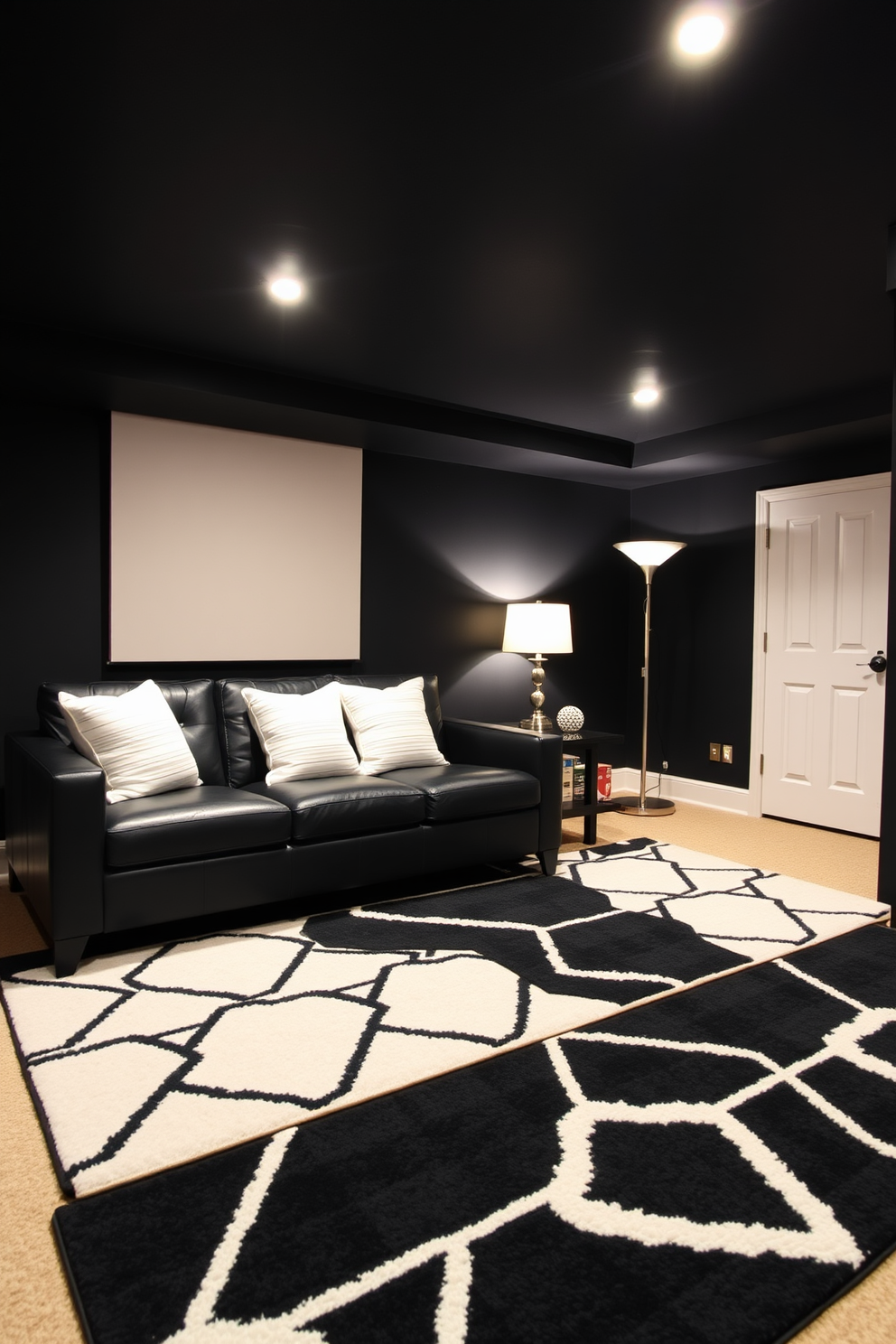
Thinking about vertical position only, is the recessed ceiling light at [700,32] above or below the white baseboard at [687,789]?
above

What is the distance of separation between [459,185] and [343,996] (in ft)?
7.70

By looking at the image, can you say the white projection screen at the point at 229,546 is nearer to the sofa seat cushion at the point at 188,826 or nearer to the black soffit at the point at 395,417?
the black soffit at the point at 395,417

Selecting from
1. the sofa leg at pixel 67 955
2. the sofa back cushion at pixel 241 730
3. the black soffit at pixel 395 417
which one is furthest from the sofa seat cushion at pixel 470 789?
the black soffit at pixel 395 417

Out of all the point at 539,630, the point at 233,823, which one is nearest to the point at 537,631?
the point at 539,630

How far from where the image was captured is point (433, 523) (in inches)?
196

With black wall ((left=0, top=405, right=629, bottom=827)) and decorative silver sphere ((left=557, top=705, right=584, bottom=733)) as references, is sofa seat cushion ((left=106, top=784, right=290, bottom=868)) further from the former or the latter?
decorative silver sphere ((left=557, top=705, right=584, bottom=733))

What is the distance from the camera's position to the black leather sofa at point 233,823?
8.78ft

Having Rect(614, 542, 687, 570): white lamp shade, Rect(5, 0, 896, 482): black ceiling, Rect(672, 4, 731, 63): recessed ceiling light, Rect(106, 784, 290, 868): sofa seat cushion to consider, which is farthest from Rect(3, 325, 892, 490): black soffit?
Rect(672, 4, 731, 63): recessed ceiling light

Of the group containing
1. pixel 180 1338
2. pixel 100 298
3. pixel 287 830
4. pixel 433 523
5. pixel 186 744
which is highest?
pixel 100 298

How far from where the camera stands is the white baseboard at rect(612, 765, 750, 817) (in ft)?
17.3

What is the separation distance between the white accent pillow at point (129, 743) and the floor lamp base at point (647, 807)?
2.68m

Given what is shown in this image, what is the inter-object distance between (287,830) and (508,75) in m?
2.41

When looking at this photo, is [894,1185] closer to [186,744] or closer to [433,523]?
[186,744]

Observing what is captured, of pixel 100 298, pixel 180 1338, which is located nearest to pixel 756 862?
pixel 180 1338
